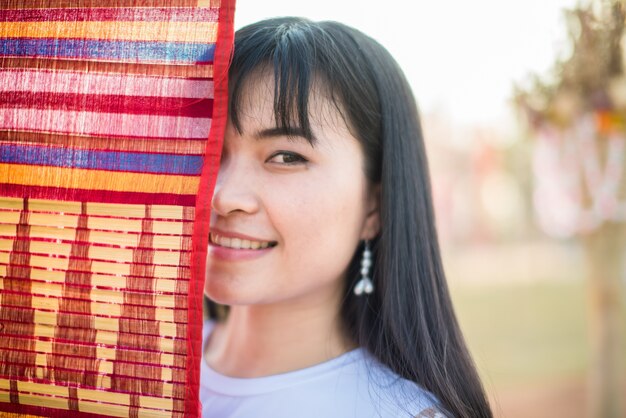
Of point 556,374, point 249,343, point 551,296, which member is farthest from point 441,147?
point 249,343

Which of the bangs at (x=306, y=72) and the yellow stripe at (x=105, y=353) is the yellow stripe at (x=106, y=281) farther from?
the bangs at (x=306, y=72)

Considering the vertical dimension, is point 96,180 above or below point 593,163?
below

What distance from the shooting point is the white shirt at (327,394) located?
1529 mm

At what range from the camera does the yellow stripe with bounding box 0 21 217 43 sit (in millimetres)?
1181

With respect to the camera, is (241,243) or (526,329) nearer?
(241,243)

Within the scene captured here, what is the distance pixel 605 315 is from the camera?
199 inches

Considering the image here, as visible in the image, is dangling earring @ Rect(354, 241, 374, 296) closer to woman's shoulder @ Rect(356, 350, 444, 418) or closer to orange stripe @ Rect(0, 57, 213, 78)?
woman's shoulder @ Rect(356, 350, 444, 418)

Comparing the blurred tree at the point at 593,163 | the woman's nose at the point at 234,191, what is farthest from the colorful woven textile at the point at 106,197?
the blurred tree at the point at 593,163

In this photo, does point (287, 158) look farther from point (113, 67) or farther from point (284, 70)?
point (113, 67)

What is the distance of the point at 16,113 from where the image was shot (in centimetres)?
124

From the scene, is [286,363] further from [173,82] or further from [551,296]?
[551,296]

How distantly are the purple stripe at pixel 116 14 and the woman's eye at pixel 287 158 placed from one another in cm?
41

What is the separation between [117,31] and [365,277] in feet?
3.23

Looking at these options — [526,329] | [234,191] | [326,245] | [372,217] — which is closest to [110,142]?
[234,191]
